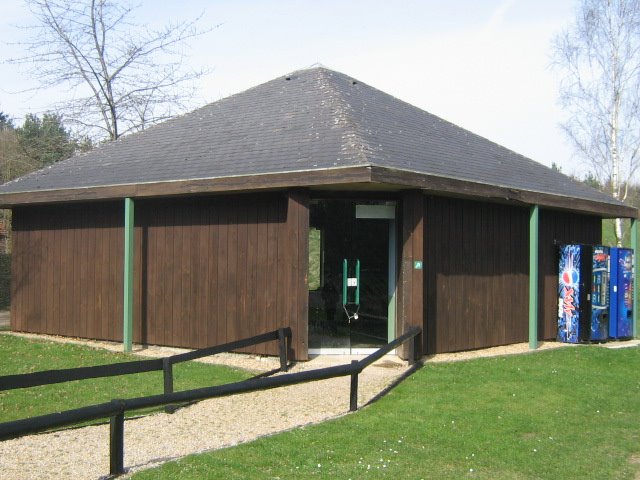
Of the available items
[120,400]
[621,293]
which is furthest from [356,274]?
[120,400]

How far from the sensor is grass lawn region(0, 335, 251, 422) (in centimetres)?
831

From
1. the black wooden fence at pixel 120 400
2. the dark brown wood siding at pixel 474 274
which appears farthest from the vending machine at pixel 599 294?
the black wooden fence at pixel 120 400

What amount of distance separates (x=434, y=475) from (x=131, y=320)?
25.8 feet

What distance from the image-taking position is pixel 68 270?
1371 cm

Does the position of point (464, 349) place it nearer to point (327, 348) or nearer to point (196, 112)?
point (327, 348)

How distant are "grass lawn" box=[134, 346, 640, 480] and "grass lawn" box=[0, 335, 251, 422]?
2.60 meters

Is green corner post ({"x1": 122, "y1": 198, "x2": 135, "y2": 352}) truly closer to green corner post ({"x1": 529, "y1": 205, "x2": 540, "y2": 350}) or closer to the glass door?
the glass door

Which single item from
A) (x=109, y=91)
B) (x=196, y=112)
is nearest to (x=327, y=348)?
(x=196, y=112)

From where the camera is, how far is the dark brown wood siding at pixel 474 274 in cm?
1195

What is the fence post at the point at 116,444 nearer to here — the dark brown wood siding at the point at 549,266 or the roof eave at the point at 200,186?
the roof eave at the point at 200,186

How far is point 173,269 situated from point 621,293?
8.84m

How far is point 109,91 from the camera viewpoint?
25875mm

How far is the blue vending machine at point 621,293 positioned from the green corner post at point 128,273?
9.19 metres

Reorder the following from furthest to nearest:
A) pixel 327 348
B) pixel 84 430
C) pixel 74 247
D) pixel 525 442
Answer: pixel 74 247
pixel 327 348
pixel 84 430
pixel 525 442
